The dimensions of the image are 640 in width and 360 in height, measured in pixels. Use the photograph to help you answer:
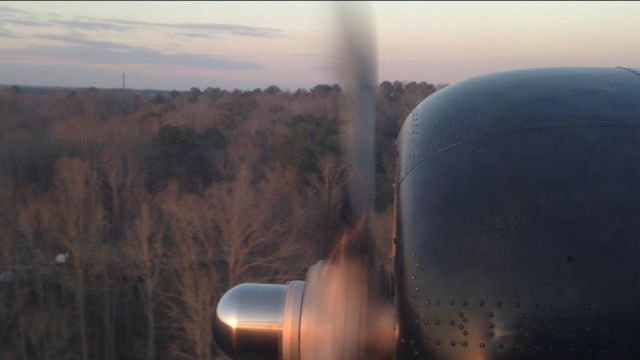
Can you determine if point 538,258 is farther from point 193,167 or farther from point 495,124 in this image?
point 193,167

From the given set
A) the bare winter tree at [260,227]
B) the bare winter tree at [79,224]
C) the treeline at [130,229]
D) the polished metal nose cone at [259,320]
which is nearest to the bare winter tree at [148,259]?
the treeline at [130,229]

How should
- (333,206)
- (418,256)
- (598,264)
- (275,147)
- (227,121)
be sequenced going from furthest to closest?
(227,121) → (275,147) → (333,206) → (418,256) → (598,264)

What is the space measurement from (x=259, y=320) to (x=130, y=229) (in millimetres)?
17601

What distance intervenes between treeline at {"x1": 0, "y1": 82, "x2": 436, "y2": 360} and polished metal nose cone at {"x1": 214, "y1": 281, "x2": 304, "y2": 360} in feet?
33.2

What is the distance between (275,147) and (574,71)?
14.0 meters

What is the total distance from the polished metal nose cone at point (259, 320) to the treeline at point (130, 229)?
10.1 metres

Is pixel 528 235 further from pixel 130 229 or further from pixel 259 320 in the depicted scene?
pixel 130 229

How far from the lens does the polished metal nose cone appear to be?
2465 millimetres

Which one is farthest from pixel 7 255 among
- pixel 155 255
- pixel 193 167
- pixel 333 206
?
pixel 333 206

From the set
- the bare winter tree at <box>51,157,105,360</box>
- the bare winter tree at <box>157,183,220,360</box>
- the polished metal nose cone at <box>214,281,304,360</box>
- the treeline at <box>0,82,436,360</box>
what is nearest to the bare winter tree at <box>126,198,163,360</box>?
the treeline at <box>0,82,436,360</box>

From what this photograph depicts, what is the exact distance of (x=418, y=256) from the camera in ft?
6.73

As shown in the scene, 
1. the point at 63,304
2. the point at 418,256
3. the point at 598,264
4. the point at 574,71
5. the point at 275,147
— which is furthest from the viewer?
the point at 63,304

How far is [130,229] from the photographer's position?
1933 cm

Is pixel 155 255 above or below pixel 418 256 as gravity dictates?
below
